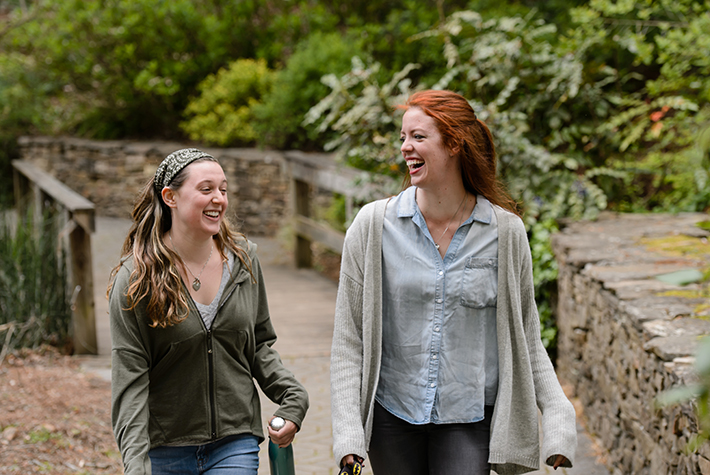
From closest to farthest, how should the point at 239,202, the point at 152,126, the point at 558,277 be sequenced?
the point at 558,277, the point at 239,202, the point at 152,126

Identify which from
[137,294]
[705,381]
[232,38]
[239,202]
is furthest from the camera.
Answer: [232,38]

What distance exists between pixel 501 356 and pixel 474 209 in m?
0.45

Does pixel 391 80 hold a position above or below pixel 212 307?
above

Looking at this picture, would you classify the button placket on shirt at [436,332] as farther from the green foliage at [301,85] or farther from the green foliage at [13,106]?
the green foliage at [13,106]

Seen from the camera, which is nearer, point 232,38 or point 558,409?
point 558,409

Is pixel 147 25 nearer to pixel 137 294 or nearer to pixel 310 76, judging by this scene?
pixel 310 76

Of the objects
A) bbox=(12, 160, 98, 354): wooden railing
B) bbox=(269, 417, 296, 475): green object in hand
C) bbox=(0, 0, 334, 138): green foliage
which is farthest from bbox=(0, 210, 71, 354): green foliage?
bbox=(0, 0, 334, 138): green foliage

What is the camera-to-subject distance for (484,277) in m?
2.34

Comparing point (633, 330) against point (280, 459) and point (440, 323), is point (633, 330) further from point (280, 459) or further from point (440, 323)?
point (280, 459)

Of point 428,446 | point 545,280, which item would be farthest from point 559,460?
point 545,280

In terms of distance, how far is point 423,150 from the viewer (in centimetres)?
233

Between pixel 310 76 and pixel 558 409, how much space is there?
9.46 metres

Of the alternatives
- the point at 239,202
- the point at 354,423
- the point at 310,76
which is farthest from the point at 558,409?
the point at 239,202

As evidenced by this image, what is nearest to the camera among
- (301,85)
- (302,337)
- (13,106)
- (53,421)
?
(53,421)
